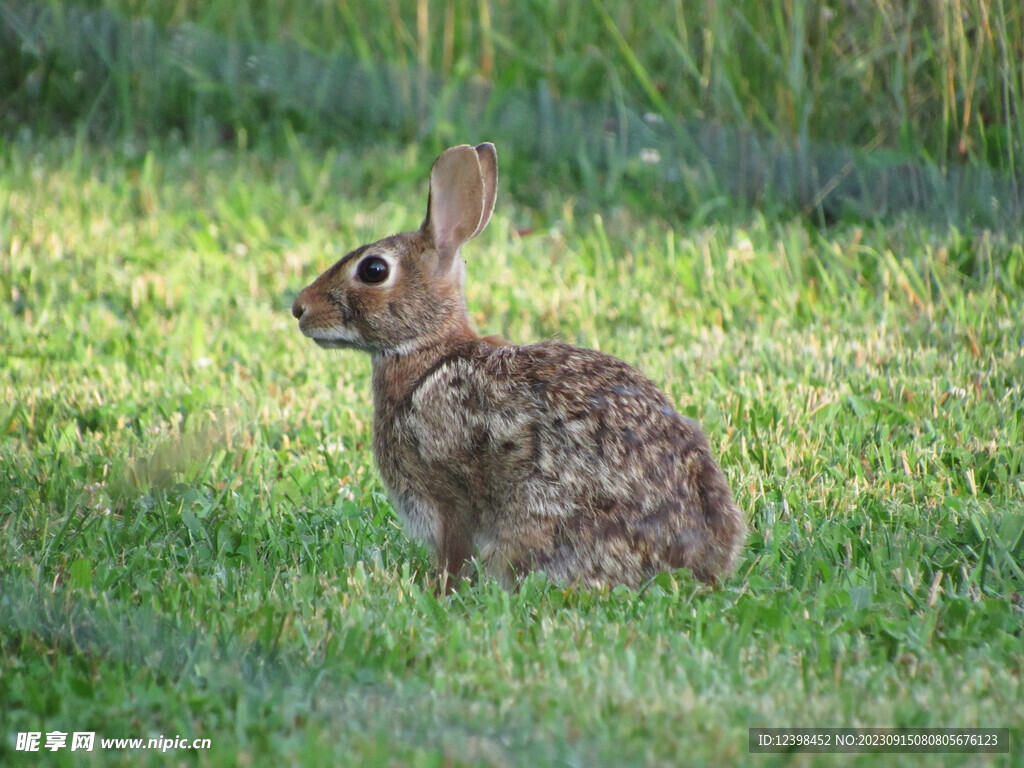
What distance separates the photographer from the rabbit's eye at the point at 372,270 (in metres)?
4.52

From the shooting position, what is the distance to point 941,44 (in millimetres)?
6898

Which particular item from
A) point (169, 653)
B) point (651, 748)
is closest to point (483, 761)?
point (651, 748)

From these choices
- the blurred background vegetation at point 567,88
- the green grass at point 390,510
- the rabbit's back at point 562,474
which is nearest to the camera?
the green grass at point 390,510

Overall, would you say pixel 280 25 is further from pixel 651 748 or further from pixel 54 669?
pixel 651 748

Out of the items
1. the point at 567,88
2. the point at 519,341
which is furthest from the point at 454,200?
the point at 567,88

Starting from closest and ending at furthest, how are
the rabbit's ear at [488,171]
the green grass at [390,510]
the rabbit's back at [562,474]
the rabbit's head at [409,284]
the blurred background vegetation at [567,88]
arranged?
the green grass at [390,510], the rabbit's back at [562,474], the rabbit's head at [409,284], the rabbit's ear at [488,171], the blurred background vegetation at [567,88]

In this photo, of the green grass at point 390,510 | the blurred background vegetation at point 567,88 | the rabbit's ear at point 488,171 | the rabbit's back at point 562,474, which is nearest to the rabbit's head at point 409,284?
the rabbit's ear at point 488,171

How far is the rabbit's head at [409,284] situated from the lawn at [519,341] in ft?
2.28

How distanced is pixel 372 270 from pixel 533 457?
3.42ft

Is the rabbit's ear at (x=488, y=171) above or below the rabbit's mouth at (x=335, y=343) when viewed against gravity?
above

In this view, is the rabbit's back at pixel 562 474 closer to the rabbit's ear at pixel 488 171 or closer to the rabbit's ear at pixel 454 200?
the rabbit's ear at pixel 454 200

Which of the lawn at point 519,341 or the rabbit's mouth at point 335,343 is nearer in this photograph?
the lawn at point 519,341

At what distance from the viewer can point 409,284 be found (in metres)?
4.53

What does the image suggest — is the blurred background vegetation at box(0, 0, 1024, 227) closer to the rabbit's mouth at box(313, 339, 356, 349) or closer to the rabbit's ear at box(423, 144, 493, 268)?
the rabbit's ear at box(423, 144, 493, 268)
